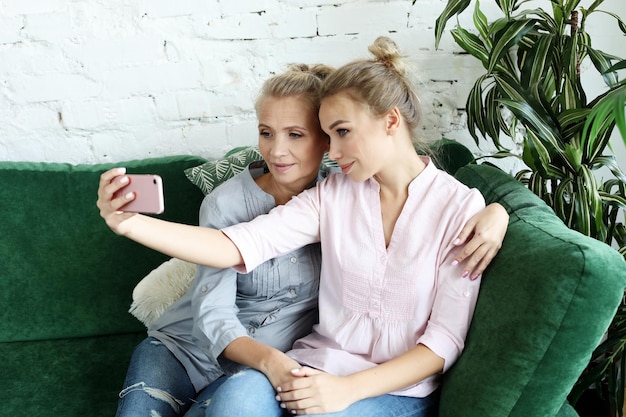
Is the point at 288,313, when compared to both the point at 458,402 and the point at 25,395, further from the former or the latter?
the point at 25,395

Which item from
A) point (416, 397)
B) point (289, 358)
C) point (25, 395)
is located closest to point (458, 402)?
point (416, 397)

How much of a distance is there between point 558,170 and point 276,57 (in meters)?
0.96

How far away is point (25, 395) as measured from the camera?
168 centimetres

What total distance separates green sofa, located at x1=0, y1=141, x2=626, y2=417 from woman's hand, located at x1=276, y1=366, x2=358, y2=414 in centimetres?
22

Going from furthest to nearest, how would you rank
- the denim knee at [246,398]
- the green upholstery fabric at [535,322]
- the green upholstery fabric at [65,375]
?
the green upholstery fabric at [65,375] < the denim knee at [246,398] < the green upholstery fabric at [535,322]

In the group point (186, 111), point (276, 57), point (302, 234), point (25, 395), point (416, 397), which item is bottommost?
point (25, 395)

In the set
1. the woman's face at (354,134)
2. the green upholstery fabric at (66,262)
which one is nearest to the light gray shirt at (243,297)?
the woman's face at (354,134)

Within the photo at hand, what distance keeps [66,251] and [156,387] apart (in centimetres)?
69

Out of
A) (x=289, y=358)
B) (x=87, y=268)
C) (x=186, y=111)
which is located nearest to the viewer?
(x=289, y=358)

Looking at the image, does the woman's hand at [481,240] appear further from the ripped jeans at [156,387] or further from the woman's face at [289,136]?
the ripped jeans at [156,387]

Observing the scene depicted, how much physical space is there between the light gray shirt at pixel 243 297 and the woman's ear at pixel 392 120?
1.17 feet

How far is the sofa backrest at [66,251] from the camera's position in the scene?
1.87 m

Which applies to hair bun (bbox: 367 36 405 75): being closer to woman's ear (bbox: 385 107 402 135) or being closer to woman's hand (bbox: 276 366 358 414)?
woman's ear (bbox: 385 107 402 135)

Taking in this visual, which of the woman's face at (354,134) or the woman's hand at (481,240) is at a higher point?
the woman's face at (354,134)
